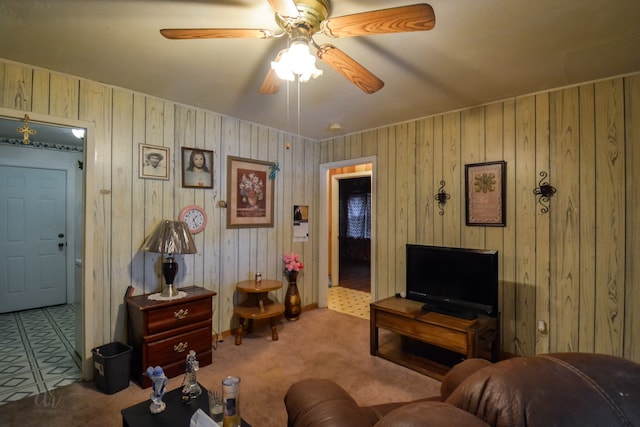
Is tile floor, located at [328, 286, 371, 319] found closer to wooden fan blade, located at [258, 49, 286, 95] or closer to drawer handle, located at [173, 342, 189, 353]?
drawer handle, located at [173, 342, 189, 353]

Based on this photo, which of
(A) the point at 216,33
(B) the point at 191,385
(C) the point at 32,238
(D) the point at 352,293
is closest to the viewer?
(A) the point at 216,33

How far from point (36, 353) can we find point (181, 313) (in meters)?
1.66

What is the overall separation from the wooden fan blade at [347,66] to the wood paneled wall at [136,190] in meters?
1.99

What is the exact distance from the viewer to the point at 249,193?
3.58m

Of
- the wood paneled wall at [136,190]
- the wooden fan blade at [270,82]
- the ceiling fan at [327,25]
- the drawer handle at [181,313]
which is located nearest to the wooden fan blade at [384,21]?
the ceiling fan at [327,25]

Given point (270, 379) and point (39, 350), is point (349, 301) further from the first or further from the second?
point (39, 350)

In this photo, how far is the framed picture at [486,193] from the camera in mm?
2848

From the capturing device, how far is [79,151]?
459 centimetres

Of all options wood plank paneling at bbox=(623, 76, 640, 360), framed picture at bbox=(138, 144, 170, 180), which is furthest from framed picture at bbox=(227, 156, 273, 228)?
wood plank paneling at bbox=(623, 76, 640, 360)

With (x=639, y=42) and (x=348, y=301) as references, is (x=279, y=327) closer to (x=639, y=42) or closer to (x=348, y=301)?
(x=348, y=301)

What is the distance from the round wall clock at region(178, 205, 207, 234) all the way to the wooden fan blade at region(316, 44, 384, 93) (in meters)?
2.11

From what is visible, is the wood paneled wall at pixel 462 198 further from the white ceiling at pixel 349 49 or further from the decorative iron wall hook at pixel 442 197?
the white ceiling at pixel 349 49

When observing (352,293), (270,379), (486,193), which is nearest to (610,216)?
(486,193)

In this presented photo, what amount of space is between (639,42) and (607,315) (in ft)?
6.42
